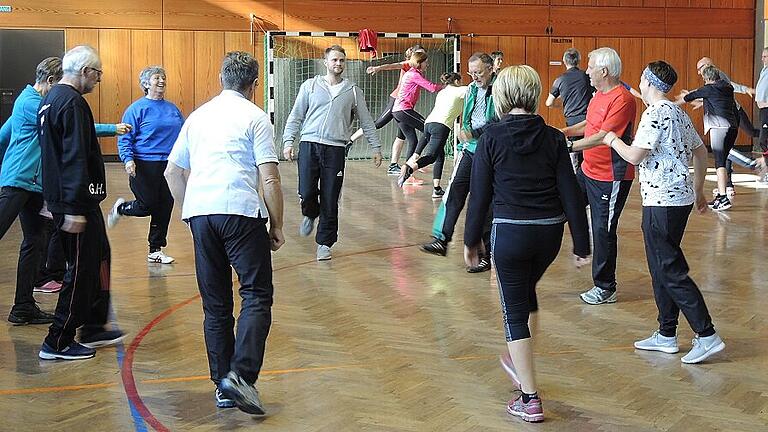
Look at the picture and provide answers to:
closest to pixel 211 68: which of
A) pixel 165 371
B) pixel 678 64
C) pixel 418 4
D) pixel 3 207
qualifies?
pixel 418 4

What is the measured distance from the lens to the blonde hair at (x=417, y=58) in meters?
12.8

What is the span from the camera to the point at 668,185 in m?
5.21

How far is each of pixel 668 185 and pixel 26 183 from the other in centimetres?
376

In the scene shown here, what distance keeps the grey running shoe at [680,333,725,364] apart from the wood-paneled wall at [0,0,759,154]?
14165mm

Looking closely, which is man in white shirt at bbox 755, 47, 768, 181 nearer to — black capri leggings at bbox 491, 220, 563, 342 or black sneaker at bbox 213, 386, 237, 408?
black capri leggings at bbox 491, 220, 563, 342

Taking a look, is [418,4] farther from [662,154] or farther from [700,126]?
[662,154]

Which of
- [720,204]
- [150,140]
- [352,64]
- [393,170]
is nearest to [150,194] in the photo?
[150,140]

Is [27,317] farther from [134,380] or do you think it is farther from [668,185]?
[668,185]

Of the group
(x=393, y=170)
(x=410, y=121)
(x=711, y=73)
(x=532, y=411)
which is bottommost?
(x=532, y=411)

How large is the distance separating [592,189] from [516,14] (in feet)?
44.0

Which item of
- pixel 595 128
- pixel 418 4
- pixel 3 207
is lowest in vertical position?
pixel 3 207

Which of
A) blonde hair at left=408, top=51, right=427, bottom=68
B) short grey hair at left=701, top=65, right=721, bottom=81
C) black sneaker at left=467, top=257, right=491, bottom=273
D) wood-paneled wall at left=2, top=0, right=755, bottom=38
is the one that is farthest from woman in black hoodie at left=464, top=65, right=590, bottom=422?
wood-paneled wall at left=2, top=0, right=755, bottom=38

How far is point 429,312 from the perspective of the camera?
6.44 m

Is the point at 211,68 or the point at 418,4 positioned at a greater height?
the point at 418,4
